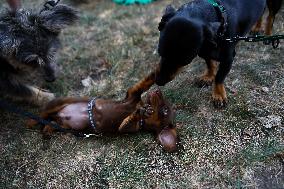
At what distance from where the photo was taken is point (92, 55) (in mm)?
4570

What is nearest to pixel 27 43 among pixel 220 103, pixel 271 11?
pixel 220 103

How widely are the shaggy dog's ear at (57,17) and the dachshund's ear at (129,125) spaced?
1.09m

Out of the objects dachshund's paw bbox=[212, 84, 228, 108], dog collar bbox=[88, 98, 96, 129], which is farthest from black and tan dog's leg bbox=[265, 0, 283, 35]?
dog collar bbox=[88, 98, 96, 129]

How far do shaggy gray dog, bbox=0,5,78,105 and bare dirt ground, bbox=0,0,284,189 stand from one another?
451 millimetres

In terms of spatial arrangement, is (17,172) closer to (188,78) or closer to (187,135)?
(187,135)

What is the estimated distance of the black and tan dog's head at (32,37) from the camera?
10.6ft

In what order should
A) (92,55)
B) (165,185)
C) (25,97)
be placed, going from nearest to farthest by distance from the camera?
(165,185)
(25,97)
(92,55)

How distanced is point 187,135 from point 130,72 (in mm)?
1175

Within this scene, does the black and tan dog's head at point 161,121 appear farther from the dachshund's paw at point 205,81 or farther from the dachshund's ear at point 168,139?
the dachshund's paw at point 205,81

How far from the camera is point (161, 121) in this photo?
10.6 feet

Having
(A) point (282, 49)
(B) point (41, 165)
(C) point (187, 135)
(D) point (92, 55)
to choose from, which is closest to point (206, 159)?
(C) point (187, 135)

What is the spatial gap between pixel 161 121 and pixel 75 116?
0.74 meters

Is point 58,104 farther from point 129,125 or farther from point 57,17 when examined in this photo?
point 57,17

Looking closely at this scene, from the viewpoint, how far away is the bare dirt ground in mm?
3092
